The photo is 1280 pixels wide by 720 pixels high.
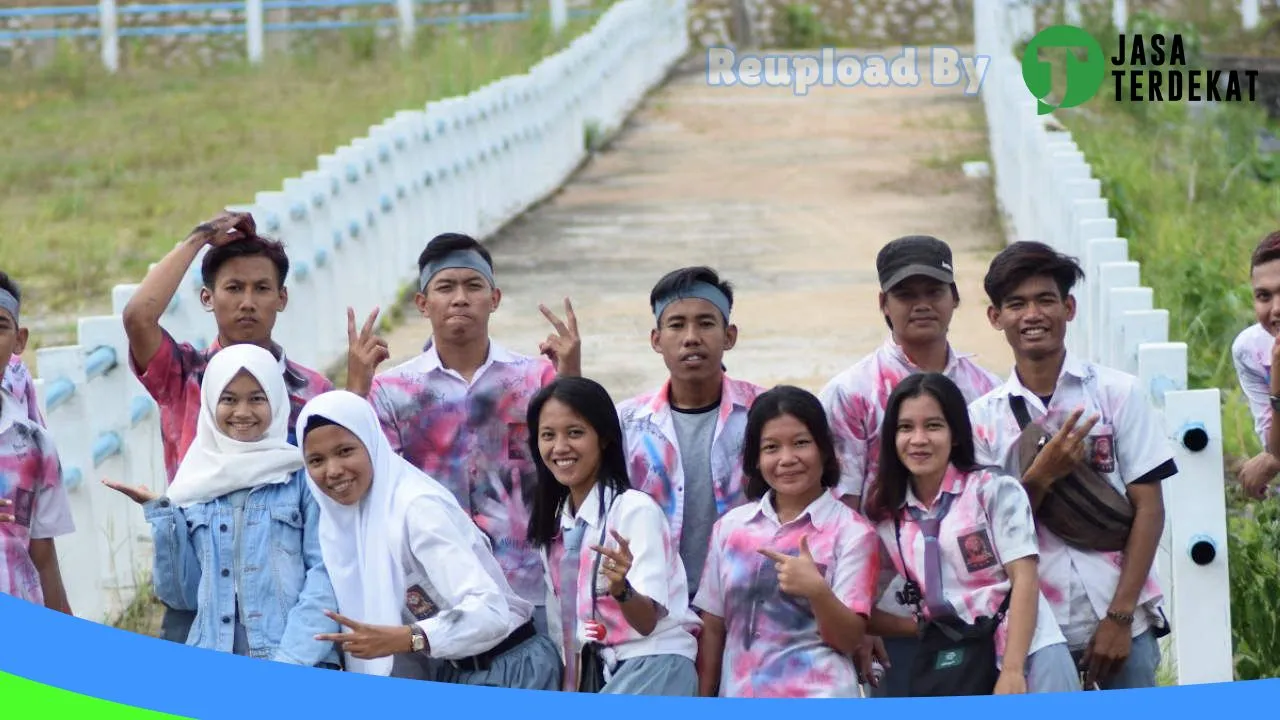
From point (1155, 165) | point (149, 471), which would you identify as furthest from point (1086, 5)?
point (149, 471)

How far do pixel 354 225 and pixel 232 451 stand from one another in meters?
5.92

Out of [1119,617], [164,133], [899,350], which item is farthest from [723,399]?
[164,133]

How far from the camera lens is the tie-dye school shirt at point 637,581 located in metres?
4.43

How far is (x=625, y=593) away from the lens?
434 centimetres

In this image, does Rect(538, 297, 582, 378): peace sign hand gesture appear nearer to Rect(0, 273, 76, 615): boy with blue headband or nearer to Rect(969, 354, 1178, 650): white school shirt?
Rect(969, 354, 1178, 650): white school shirt

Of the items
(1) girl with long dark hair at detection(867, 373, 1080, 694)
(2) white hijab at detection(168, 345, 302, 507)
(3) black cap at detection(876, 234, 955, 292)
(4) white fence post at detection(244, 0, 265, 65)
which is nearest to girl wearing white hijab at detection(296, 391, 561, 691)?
(2) white hijab at detection(168, 345, 302, 507)

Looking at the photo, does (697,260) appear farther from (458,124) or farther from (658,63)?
(658,63)

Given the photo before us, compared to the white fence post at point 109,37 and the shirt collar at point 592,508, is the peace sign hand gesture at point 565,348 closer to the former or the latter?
the shirt collar at point 592,508

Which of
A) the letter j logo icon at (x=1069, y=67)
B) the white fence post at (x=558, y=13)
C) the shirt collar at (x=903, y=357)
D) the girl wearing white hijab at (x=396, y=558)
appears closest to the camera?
the girl wearing white hijab at (x=396, y=558)

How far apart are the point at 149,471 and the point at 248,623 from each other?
2.55m

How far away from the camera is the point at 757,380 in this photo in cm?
938

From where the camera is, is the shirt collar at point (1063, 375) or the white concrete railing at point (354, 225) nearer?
the shirt collar at point (1063, 375)

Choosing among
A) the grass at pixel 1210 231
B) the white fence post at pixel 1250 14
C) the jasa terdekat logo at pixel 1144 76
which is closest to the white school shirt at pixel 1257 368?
the grass at pixel 1210 231

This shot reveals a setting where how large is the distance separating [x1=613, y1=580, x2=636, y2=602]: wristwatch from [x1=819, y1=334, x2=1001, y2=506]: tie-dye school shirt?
0.64 meters
